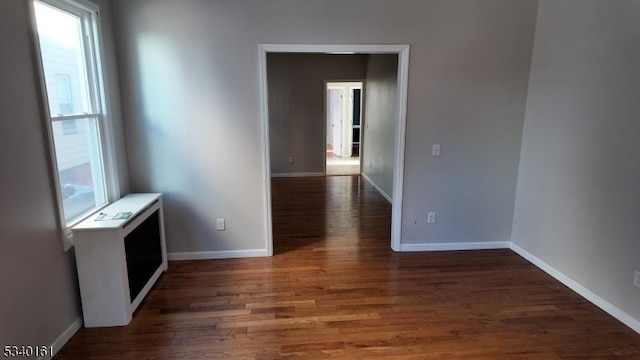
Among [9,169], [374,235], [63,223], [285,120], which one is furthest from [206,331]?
[285,120]

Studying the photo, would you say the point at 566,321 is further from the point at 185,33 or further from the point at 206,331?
the point at 185,33

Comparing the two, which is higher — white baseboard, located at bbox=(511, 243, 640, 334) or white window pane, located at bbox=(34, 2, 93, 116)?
white window pane, located at bbox=(34, 2, 93, 116)

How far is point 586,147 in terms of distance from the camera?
9.91 feet

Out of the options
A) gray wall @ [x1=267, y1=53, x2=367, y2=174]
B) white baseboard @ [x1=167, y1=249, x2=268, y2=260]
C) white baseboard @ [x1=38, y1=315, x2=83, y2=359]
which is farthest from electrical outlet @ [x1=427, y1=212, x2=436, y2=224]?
gray wall @ [x1=267, y1=53, x2=367, y2=174]

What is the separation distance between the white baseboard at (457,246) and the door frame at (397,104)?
6.3 inches

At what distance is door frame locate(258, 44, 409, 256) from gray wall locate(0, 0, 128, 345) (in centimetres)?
178

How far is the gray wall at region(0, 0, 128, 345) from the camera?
198 cm

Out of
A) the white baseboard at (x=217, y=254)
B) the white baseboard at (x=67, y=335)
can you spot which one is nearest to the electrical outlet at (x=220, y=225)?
the white baseboard at (x=217, y=254)

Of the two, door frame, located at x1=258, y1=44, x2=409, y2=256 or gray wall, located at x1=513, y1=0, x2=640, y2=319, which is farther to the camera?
door frame, located at x1=258, y1=44, x2=409, y2=256

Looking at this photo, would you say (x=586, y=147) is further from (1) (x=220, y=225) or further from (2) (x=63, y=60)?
(2) (x=63, y=60)

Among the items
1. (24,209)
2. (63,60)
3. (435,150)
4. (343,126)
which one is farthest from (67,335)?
(343,126)

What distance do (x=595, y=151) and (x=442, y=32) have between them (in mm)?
1715

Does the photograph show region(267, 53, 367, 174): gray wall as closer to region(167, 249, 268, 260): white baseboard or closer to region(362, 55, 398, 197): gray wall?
region(362, 55, 398, 197): gray wall

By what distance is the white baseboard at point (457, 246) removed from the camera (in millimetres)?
4020
